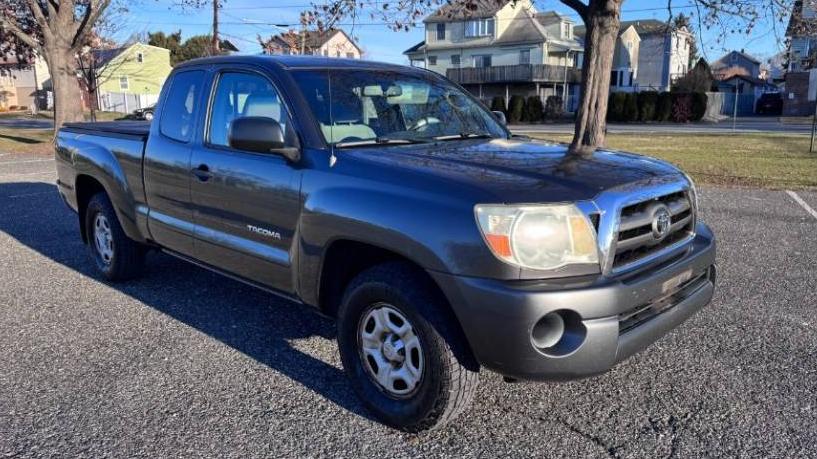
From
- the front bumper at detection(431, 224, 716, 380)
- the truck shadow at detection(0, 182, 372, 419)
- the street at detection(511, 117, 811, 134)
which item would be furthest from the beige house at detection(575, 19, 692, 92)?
the front bumper at detection(431, 224, 716, 380)

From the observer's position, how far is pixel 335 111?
3.72 meters

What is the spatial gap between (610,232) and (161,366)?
8.91ft

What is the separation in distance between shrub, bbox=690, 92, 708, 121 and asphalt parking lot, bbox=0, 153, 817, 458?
39249 mm

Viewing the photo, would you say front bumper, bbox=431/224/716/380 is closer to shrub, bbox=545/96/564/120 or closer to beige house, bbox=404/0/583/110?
shrub, bbox=545/96/564/120

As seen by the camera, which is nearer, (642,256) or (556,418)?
(642,256)

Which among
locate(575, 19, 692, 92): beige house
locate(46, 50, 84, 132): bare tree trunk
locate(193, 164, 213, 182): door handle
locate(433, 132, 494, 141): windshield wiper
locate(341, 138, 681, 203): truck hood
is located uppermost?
locate(575, 19, 692, 92): beige house

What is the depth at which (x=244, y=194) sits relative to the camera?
3.82 metres

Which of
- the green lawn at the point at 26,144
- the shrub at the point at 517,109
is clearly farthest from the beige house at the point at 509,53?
the green lawn at the point at 26,144

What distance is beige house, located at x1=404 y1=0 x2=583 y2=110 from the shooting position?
5256cm

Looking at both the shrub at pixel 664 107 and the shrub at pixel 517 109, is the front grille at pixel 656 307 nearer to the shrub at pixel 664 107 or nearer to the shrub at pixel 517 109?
the shrub at pixel 664 107

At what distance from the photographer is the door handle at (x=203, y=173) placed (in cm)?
410

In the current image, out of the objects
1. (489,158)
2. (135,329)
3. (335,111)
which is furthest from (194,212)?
(489,158)

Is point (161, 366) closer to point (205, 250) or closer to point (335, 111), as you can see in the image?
point (205, 250)

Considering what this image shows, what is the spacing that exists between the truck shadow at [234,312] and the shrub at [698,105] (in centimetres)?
4080
